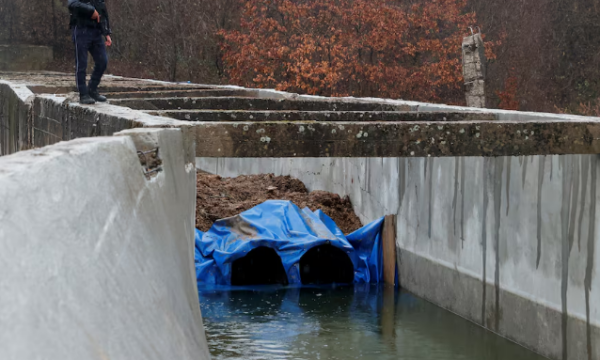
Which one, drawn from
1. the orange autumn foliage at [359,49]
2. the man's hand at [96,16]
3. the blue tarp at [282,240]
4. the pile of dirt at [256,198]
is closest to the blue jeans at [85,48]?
the man's hand at [96,16]

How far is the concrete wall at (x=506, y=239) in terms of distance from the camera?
7586 millimetres

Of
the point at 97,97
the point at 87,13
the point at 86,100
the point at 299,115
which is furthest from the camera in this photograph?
the point at 97,97

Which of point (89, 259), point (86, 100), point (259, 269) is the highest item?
point (86, 100)

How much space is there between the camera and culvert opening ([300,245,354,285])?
12.6 meters

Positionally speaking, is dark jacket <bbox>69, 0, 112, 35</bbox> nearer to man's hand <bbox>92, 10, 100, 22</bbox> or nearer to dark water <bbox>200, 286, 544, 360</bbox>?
man's hand <bbox>92, 10, 100, 22</bbox>

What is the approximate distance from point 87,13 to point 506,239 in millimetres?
5230

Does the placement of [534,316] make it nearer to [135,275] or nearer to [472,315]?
[472,315]

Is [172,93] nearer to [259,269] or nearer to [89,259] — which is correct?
[259,269]

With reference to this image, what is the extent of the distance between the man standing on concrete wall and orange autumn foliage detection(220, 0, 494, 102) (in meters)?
13.8

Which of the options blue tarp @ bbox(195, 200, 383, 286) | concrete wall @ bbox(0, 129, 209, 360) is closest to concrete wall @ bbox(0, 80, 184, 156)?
concrete wall @ bbox(0, 129, 209, 360)

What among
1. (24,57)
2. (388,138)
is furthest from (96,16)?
(24,57)

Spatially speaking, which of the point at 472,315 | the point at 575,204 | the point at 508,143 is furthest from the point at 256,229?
the point at 508,143

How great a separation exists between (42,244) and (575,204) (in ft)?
20.9

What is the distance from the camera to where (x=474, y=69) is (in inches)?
648
